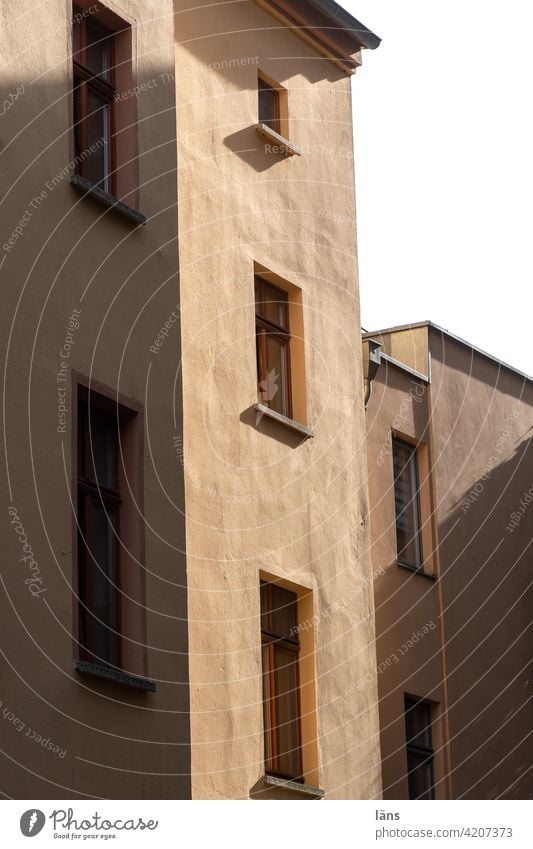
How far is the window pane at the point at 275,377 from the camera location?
66.8 feet

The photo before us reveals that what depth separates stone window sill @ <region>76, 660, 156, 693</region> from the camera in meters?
14.8

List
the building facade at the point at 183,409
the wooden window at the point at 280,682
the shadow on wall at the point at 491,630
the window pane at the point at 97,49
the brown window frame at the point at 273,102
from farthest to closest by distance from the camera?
the shadow on wall at the point at 491,630 → the brown window frame at the point at 273,102 → the wooden window at the point at 280,682 → the window pane at the point at 97,49 → the building facade at the point at 183,409

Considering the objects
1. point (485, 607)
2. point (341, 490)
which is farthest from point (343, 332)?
point (485, 607)

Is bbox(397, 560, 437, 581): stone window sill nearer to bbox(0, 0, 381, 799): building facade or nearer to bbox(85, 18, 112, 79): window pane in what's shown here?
bbox(0, 0, 381, 799): building facade

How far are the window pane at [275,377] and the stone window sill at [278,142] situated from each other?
2391 millimetres

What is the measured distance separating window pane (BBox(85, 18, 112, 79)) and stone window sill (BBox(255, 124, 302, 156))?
3221 millimetres

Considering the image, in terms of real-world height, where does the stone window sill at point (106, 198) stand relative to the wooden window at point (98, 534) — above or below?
above

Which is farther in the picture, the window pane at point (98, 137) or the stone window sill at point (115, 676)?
the window pane at point (98, 137)

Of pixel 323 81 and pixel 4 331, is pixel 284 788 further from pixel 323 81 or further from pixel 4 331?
pixel 323 81

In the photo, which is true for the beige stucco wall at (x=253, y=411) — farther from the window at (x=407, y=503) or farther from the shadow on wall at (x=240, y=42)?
the window at (x=407, y=503)

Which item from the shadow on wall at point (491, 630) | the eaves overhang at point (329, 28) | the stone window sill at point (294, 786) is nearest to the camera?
the stone window sill at point (294, 786)

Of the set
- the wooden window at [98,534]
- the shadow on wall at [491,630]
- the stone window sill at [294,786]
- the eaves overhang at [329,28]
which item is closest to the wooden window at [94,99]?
the wooden window at [98,534]

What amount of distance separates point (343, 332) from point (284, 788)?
20.1 feet

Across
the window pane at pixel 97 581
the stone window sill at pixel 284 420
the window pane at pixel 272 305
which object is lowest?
the window pane at pixel 97 581
